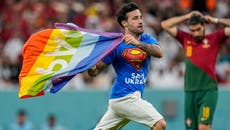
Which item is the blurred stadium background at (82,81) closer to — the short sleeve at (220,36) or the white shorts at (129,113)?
the short sleeve at (220,36)

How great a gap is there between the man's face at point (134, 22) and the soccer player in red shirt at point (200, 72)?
2.56 meters

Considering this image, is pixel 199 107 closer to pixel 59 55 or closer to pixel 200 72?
pixel 200 72

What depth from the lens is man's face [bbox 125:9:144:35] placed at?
1364 cm

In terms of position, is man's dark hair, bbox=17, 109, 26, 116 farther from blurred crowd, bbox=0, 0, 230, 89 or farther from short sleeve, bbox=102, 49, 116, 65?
short sleeve, bbox=102, 49, 116, 65

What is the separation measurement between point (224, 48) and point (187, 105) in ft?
21.4

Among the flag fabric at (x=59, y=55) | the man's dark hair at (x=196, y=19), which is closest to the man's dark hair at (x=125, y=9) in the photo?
the flag fabric at (x=59, y=55)

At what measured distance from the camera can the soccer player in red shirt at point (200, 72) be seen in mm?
16125

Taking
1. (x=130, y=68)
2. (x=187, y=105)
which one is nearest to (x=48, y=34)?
(x=130, y=68)

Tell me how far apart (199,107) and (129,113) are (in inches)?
113

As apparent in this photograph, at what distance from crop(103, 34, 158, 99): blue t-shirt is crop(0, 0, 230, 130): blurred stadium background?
7597mm

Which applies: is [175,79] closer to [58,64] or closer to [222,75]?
[222,75]

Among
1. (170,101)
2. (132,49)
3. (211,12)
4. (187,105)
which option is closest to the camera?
(132,49)

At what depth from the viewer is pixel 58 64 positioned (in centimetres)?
1402

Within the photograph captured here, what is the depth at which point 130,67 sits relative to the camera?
1374cm
